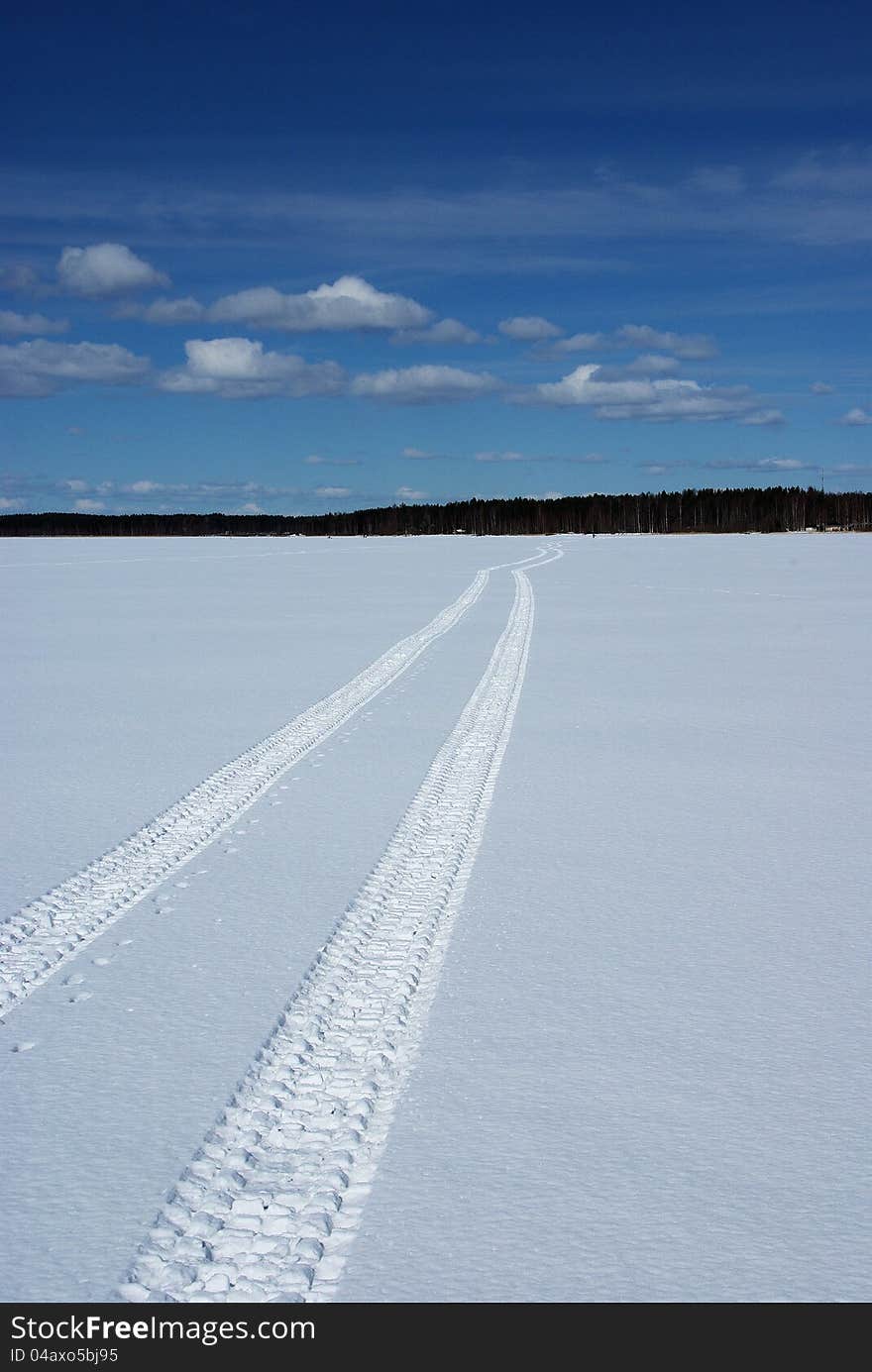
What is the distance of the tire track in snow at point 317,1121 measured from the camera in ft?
8.39

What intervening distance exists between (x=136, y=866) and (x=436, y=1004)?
2.06 m

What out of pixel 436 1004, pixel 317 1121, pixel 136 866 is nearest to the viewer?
pixel 317 1121

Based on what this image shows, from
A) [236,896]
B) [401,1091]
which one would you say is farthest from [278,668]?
[401,1091]

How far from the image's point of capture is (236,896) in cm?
500

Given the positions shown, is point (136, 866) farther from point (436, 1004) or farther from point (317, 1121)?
point (317, 1121)

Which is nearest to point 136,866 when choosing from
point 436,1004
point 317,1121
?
point 436,1004

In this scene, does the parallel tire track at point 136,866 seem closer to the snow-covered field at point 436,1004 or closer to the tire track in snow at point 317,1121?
the snow-covered field at point 436,1004

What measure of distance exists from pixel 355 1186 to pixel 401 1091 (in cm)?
46

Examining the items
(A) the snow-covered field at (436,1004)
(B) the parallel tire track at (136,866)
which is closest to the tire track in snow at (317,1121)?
(A) the snow-covered field at (436,1004)

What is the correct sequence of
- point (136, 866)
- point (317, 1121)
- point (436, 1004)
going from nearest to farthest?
point (317, 1121)
point (436, 1004)
point (136, 866)

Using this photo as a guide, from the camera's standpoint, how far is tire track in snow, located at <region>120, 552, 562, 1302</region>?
2557 millimetres

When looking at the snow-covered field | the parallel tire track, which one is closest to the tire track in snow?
the snow-covered field

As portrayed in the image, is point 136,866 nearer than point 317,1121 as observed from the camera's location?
No

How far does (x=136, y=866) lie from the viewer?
17.9 ft
